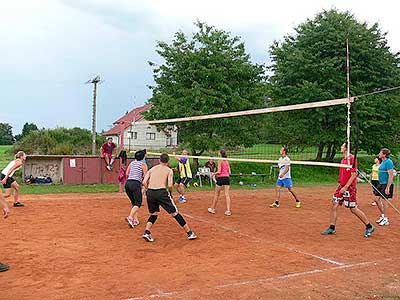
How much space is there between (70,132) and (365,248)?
3047 centimetres

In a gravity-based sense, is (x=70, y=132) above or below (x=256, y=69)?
below

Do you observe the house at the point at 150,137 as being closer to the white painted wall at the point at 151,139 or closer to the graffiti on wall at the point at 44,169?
the white painted wall at the point at 151,139

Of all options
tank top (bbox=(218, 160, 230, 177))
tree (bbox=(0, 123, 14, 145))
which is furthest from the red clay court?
tree (bbox=(0, 123, 14, 145))

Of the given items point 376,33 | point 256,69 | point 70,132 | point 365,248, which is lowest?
point 365,248

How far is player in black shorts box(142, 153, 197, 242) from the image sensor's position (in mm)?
8820

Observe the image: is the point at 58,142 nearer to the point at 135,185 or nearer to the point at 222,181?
the point at 222,181

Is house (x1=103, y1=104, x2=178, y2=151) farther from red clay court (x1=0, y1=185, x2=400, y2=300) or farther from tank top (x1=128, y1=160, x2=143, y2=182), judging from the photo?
tank top (x1=128, y1=160, x2=143, y2=182)

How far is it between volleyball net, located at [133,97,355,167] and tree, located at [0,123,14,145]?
5328 cm

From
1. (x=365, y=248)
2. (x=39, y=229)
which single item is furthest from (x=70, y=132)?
(x=365, y=248)

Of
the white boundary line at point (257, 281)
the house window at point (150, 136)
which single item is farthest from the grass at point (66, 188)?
the white boundary line at point (257, 281)

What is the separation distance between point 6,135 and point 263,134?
61.4 meters

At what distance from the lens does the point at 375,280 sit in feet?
21.0

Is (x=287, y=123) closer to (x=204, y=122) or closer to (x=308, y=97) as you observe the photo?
(x=308, y=97)

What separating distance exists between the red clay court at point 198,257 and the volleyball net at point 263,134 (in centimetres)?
716
